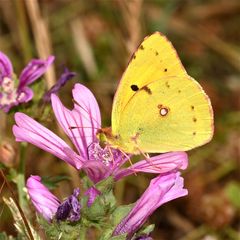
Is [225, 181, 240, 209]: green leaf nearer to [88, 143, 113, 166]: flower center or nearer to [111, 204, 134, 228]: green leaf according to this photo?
[88, 143, 113, 166]: flower center

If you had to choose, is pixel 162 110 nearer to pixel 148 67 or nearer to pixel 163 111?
pixel 163 111

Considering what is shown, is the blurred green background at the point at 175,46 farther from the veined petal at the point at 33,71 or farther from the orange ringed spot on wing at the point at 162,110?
the orange ringed spot on wing at the point at 162,110

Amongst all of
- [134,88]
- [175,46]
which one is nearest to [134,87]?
[134,88]

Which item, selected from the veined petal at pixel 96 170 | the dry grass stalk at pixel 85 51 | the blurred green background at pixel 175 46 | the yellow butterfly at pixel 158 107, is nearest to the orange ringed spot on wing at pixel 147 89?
the yellow butterfly at pixel 158 107

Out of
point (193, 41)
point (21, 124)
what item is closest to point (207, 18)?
point (193, 41)

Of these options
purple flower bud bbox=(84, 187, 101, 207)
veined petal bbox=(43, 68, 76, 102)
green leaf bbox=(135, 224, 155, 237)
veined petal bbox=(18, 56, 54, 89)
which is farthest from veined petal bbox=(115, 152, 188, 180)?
veined petal bbox=(18, 56, 54, 89)
